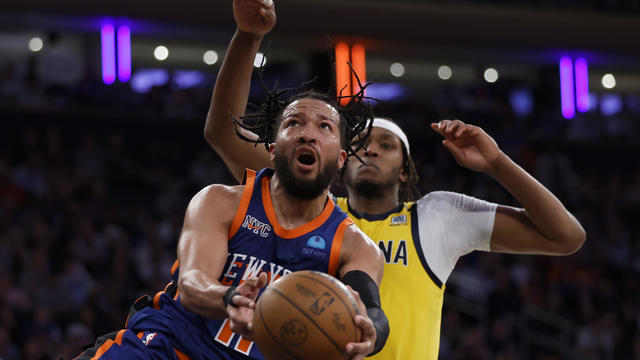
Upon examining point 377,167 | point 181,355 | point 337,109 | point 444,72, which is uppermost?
point 444,72

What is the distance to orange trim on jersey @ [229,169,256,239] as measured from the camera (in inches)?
125

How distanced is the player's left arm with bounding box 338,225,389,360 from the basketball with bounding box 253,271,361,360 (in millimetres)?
37

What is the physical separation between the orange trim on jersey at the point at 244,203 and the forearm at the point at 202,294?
34cm

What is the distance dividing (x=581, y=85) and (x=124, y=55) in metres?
9.75

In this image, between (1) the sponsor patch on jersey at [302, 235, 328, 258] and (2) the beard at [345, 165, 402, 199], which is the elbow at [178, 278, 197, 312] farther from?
(2) the beard at [345, 165, 402, 199]

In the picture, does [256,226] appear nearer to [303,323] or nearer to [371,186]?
[303,323]

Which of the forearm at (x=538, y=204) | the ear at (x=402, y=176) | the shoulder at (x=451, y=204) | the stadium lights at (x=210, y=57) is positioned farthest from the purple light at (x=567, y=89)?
the forearm at (x=538, y=204)

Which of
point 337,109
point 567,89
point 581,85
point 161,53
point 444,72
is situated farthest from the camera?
point 444,72

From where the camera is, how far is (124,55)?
49.5ft

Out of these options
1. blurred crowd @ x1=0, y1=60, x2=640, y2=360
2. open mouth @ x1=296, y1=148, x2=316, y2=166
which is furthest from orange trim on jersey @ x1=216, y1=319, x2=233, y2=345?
blurred crowd @ x1=0, y1=60, x2=640, y2=360

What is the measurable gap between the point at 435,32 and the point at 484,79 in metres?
6.27

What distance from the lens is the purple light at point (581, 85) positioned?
55.9 ft

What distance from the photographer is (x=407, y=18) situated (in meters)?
13.9

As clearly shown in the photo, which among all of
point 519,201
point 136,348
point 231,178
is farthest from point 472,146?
Result: point 231,178
